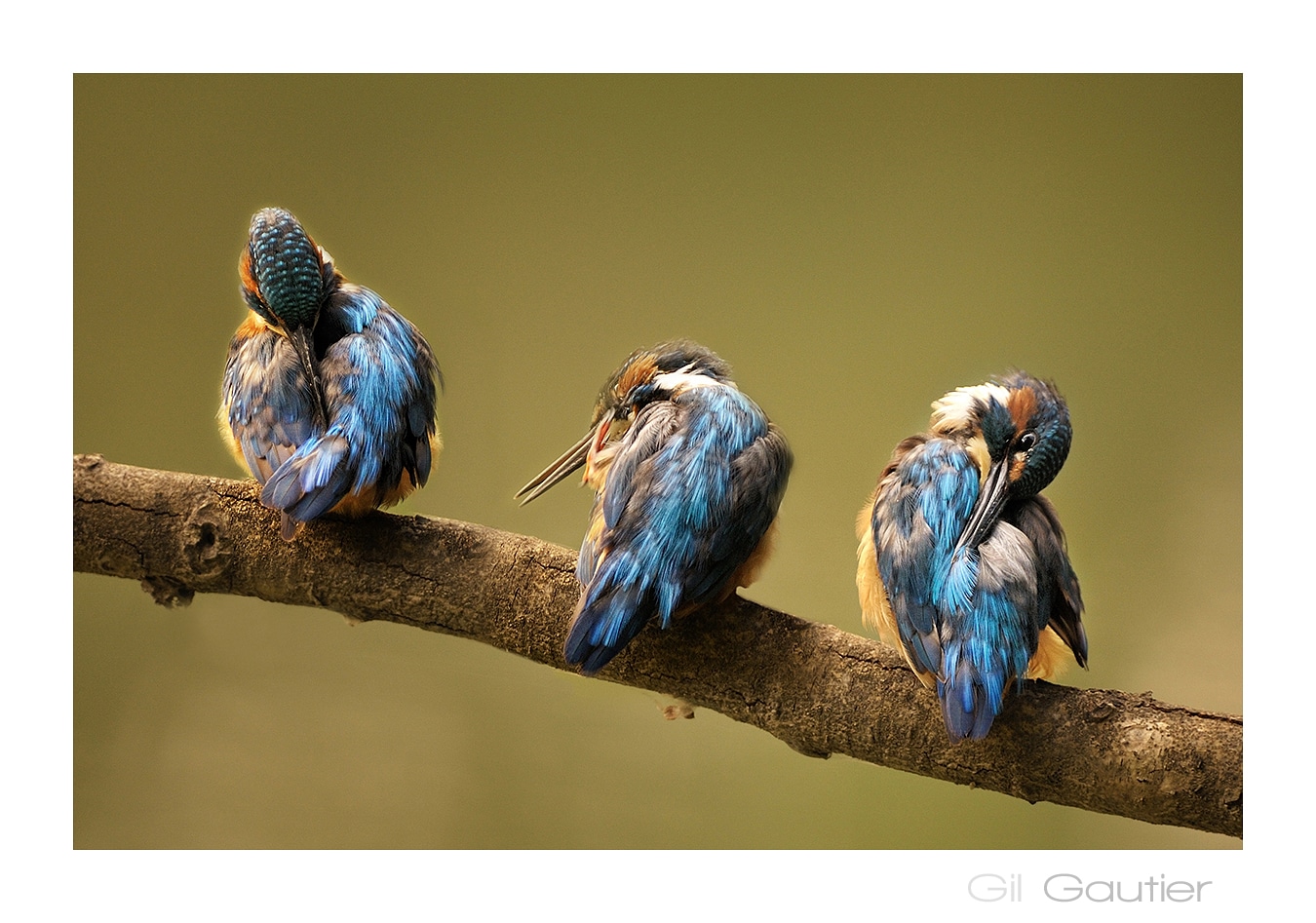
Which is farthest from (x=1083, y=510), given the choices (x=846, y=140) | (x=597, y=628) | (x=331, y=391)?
(x=331, y=391)

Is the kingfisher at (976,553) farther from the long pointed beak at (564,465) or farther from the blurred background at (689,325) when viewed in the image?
the long pointed beak at (564,465)

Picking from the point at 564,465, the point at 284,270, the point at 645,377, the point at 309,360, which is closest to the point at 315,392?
the point at 309,360

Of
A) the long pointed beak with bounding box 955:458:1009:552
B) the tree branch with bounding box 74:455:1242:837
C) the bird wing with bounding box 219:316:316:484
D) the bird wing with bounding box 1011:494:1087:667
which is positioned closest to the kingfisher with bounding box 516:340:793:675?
the tree branch with bounding box 74:455:1242:837

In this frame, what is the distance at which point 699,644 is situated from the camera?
6.19ft

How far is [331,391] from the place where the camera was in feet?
6.28

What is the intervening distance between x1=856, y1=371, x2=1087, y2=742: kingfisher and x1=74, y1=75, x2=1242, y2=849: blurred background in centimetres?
22

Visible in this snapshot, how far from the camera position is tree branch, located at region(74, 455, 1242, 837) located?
1742 millimetres

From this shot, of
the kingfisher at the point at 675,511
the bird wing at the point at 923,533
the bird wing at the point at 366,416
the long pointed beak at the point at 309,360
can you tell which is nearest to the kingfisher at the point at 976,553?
the bird wing at the point at 923,533

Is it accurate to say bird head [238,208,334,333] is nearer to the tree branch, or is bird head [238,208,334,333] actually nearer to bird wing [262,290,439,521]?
bird wing [262,290,439,521]

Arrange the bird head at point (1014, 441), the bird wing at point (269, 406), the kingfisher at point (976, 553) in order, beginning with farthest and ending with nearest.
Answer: the bird wing at point (269, 406) → the bird head at point (1014, 441) → the kingfisher at point (976, 553)

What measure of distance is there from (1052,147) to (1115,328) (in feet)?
1.25

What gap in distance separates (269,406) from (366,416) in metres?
0.18

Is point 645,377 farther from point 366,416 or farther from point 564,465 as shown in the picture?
point 366,416

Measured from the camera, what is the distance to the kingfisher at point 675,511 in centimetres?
173
